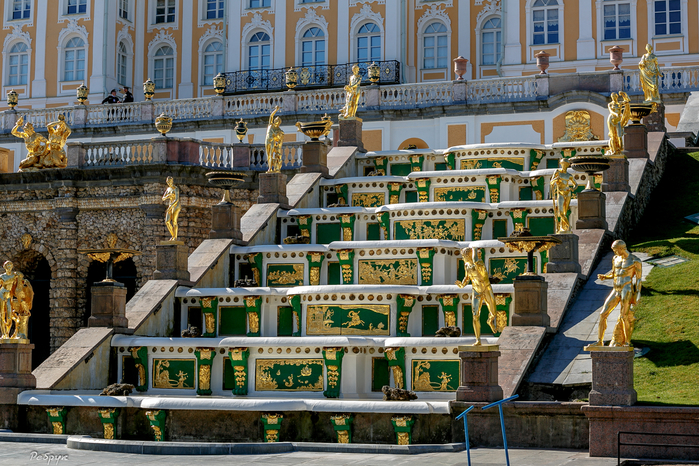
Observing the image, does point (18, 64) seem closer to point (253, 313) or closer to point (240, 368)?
point (253, 313)

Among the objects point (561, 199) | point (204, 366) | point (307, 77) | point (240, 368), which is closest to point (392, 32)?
point (307, 77)

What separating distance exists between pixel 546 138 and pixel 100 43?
85.3 ft

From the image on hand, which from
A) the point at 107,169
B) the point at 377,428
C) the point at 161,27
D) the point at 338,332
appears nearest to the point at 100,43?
the point at 161,27

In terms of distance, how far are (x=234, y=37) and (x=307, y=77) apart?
6.24 metres

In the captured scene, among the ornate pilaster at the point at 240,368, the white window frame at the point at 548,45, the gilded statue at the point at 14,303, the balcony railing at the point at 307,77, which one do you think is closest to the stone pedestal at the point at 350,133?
the ornate pilaster at the point at 240,368

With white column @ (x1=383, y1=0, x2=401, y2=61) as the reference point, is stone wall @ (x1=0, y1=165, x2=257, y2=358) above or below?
below

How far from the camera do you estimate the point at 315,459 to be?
14773 millimetres

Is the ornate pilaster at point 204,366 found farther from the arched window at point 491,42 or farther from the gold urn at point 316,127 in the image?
the arched window at point 491,42

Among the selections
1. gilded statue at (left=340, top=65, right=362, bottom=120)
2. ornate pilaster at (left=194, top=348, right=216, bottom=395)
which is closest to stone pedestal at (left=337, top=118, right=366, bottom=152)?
Answer: gilded statue at (left=340, top=65, right=362, bottom=120)

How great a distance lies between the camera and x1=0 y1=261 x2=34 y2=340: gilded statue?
64.7 feet

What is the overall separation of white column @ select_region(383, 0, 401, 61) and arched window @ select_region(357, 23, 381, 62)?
0.62 metres

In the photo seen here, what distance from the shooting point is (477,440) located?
1633 centimetres

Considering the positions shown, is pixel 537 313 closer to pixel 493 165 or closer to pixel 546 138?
pixel 493 165

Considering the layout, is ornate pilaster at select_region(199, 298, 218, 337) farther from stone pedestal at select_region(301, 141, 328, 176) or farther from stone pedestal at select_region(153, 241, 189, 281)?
stone pedestal at select_region(301, 141, 328, 176)
